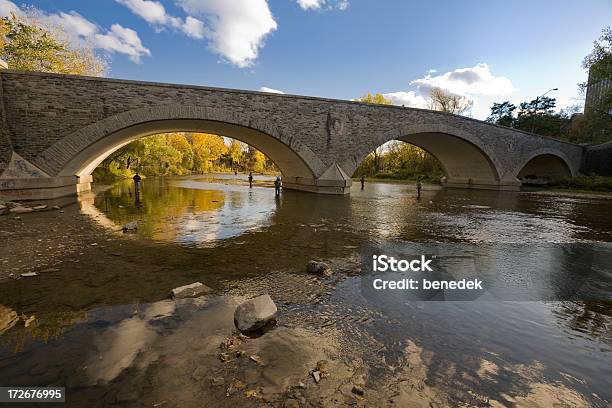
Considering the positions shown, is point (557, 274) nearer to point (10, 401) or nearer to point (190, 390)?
point (190, 390)

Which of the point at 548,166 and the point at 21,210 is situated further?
the point at 548,166

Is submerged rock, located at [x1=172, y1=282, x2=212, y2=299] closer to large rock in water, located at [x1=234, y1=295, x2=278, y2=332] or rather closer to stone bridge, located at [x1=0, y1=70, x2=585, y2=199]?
large rock in water, located at [x1=234, y1=295, x2=278, y2=332]

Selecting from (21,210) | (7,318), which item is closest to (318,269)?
(7,318)

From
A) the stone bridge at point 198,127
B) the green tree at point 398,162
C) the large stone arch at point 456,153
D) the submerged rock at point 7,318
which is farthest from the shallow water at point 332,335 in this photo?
the green tree at point 398,162

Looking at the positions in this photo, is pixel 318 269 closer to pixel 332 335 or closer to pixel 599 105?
pixel 332 335

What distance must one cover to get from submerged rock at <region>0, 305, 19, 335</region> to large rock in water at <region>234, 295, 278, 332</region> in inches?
107

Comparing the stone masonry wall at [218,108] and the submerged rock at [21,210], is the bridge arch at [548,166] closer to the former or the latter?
the stone masonry wall at [218,108]

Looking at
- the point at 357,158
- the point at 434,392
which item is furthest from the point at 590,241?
the point at 357,158

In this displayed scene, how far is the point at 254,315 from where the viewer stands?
3461 mm

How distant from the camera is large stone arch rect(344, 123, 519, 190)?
21781 millimetres

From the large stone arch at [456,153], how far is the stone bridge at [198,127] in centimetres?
11

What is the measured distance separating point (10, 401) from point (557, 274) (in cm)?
823

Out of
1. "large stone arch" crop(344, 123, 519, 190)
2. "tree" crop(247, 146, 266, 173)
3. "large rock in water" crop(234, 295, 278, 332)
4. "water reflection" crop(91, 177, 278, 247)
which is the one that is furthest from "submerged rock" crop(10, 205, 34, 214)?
"tree" crop(247, 146, 266, 173)

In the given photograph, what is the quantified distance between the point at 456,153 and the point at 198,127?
25.1 m
